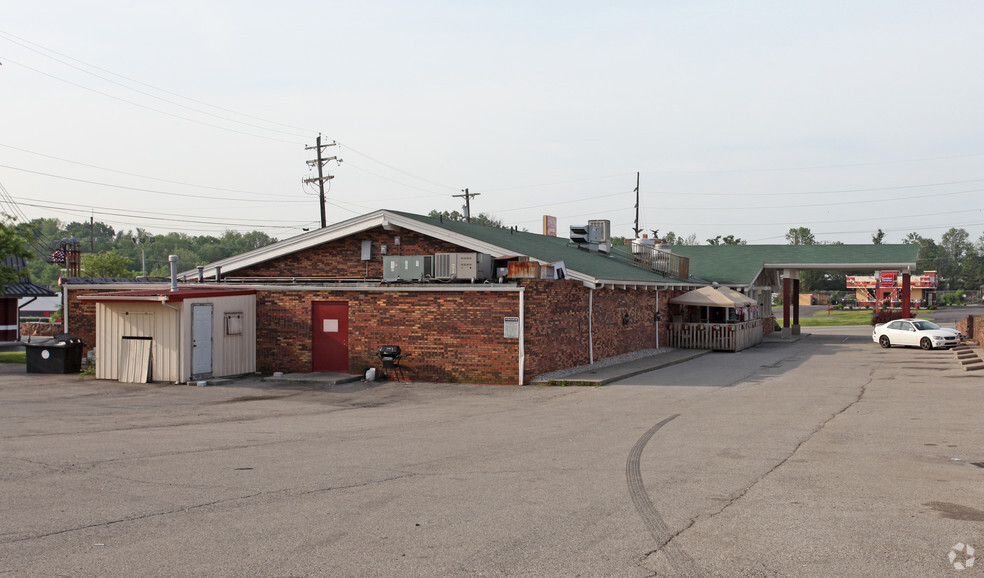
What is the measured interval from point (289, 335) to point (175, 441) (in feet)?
33.0

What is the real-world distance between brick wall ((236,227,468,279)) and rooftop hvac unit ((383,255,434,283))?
173 centimetres

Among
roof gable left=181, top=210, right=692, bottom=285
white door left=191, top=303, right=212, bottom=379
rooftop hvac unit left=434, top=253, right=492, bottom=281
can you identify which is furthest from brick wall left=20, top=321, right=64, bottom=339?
→ rooftop hvac unit left=434, top=253, right=492, bottom=281

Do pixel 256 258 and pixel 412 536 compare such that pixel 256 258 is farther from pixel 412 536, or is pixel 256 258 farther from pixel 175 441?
pixel 412 536

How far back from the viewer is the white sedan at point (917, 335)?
29391 millimetres

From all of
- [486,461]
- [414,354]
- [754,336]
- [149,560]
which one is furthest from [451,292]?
[754,336]

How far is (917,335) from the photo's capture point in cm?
3014

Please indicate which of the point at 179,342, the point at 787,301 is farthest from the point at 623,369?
the point at 787,301

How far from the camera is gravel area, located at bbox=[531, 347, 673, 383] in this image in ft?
64.7

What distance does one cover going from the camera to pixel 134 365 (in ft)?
64.9

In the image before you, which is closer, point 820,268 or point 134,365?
point 134,365

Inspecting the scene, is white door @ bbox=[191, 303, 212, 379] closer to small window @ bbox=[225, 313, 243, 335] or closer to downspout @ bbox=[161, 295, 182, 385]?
downspout @ bbox=[161, 295, 182, 385]

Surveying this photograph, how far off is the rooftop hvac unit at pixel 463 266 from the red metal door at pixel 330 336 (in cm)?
302

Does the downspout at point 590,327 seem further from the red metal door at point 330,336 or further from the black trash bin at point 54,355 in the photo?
the black trash bin at point 54,355

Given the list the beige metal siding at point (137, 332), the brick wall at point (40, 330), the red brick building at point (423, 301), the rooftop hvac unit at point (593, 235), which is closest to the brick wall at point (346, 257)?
the red brick building at point (423, 301)
